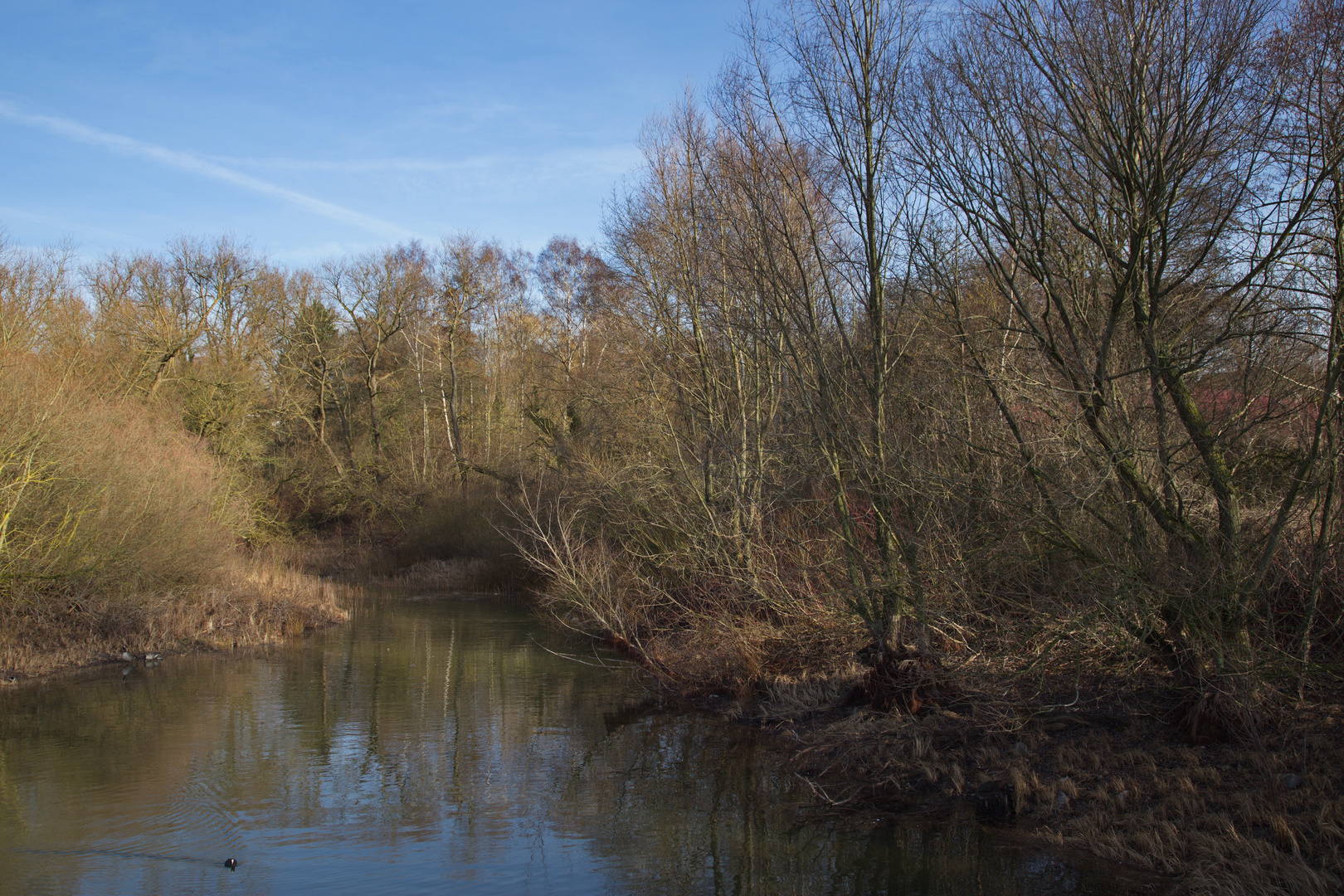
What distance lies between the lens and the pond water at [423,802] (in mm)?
7113

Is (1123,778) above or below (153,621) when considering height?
below

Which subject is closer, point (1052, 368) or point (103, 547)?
point (1052, 368)

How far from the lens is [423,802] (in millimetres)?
8945

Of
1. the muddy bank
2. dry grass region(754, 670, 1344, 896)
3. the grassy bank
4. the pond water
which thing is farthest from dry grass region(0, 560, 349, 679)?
dry grass region(754, 670, 1344, 896)

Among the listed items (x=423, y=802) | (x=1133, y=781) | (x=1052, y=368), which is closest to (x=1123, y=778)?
(x=1133, y=781)

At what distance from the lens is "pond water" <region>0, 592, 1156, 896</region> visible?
23.3ft

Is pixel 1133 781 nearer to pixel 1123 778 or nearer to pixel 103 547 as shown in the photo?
pixel 1123 778

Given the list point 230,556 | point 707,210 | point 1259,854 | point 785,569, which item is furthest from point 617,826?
point 230,556

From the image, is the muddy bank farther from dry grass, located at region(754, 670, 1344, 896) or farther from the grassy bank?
the grassy bank

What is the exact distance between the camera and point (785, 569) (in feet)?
44.9

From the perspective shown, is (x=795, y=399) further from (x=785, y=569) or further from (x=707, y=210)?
(x=707, y=210)

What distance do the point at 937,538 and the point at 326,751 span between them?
7.27m

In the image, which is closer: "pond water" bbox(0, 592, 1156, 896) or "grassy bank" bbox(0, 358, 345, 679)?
"pond water" bbox(0, 592, 1156, 896)

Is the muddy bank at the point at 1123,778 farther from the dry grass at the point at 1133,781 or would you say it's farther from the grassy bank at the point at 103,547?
the grassy bank at the point at 103,547
